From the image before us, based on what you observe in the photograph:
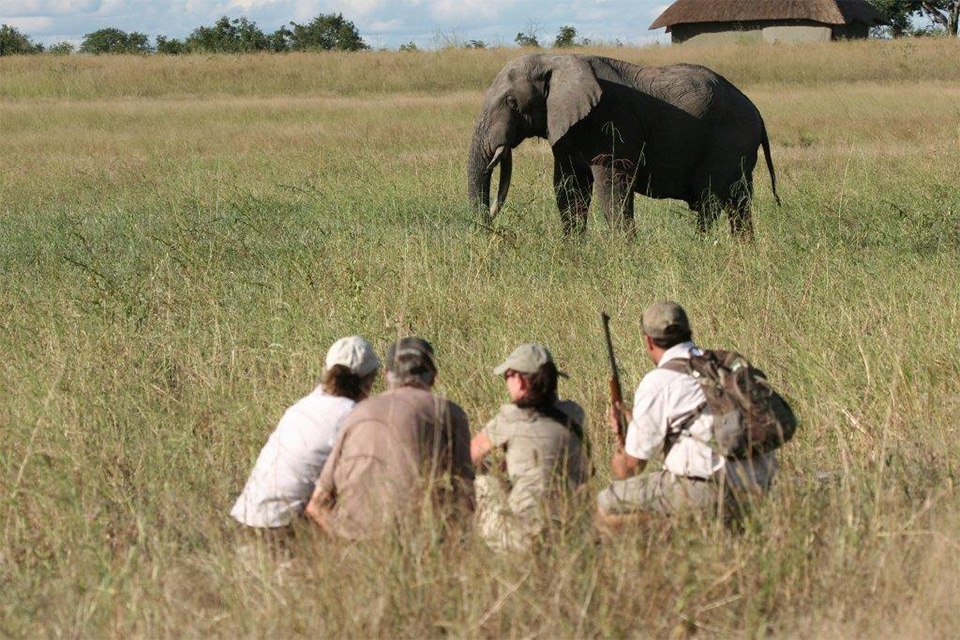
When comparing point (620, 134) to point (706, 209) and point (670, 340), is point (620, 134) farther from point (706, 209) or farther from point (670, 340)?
point (670, 340)

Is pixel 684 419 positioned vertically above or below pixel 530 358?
below

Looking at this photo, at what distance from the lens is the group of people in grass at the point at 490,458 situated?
428 centimetres

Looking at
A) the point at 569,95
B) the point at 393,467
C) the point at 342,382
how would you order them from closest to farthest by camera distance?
the point at 393,467 < the point at 342,382 < the point at 569,95

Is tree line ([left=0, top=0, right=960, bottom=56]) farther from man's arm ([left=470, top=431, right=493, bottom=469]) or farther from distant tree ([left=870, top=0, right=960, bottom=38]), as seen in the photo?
man's arm ([left=470, top=431, right=493, bottom=469])

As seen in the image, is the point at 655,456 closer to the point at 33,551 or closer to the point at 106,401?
the point at 33,551

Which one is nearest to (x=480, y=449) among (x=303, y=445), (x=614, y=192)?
(x=303, y=445)

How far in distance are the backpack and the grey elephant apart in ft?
17.3

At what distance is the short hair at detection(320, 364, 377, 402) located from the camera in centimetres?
475

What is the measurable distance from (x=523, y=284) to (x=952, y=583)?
4.59m

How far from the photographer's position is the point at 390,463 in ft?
14.1

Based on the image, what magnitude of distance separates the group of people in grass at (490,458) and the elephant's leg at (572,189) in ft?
17.9

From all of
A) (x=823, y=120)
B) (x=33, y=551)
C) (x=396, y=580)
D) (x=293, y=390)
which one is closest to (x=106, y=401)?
(x=293, y=390)

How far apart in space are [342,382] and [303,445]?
0.27m

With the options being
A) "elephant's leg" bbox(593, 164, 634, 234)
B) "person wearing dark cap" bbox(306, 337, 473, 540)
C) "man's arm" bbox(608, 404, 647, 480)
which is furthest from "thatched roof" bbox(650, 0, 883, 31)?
"person wearing dark cap" bbox(306, 337, 473, 540)
